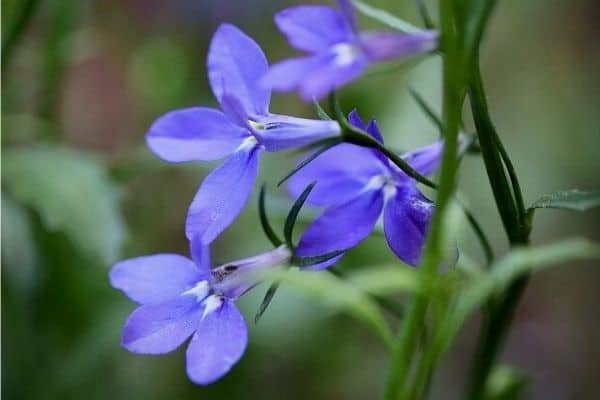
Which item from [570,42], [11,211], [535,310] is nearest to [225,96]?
[11,211]

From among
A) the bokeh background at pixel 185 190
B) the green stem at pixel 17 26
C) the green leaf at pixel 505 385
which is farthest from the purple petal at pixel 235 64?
the green stem at pixel 17 26

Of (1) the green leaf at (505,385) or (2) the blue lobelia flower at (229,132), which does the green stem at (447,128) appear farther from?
(1) the green leaf at (505,385)

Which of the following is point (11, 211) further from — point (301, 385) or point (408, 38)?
point (408, 38)

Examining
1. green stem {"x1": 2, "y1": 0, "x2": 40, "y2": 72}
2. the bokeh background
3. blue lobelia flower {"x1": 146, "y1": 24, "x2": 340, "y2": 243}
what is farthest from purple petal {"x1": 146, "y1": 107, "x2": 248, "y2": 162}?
green stem {"x1": 2, "y1": 0, "x2": 40, "y2": 72}

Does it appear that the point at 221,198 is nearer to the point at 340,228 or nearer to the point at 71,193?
the point at 340,228

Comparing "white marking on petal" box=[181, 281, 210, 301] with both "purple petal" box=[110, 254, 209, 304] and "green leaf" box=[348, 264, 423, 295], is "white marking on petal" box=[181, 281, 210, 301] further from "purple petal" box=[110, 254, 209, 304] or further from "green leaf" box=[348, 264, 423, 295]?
"green leaf" box=[348, 264, 423, 295]

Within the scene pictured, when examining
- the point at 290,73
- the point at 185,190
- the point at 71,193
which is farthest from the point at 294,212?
the point at 185,190

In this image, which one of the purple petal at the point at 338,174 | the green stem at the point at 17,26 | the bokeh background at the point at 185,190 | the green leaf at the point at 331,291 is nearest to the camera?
the green leaf at the point at 331,291
